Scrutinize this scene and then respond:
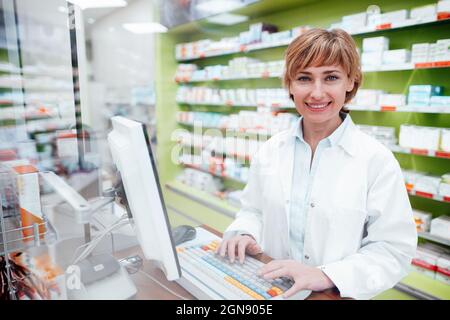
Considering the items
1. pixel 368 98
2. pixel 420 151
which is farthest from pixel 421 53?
pixel 420 151

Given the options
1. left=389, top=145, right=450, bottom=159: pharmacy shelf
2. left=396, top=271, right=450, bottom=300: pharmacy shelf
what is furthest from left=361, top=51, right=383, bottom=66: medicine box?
left=396, top=271, right=450, bottom=300: pharmacy shelf

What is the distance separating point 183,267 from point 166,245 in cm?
27

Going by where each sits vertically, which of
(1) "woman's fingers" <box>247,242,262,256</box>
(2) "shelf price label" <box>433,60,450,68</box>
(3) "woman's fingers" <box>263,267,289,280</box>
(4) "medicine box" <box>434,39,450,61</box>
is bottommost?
(1) "woman's fingers" <box>247,242,262,256</box>

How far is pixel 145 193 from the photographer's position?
78cm

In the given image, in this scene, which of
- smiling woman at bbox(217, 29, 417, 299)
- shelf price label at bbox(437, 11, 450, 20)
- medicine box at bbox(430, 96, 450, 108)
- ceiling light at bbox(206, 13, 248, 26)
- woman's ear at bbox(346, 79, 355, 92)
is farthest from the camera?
ceiling light at bbox(206, 13, 248, 26)

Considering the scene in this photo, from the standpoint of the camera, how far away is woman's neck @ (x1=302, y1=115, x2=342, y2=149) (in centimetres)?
142

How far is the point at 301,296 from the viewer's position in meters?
0.94

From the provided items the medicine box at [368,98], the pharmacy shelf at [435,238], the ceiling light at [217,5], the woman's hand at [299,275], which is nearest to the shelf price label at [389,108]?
the medicine box at [368,98]

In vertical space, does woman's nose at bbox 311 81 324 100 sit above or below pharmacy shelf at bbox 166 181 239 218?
above

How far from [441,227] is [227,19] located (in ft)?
10.5

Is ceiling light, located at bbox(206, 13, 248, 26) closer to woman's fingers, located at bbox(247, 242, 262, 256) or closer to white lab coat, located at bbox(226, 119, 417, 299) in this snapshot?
white lab coat, located at bbox(226, 119, 417, 299)

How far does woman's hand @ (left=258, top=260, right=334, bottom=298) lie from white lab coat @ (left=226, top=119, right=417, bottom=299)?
0.13 feet
